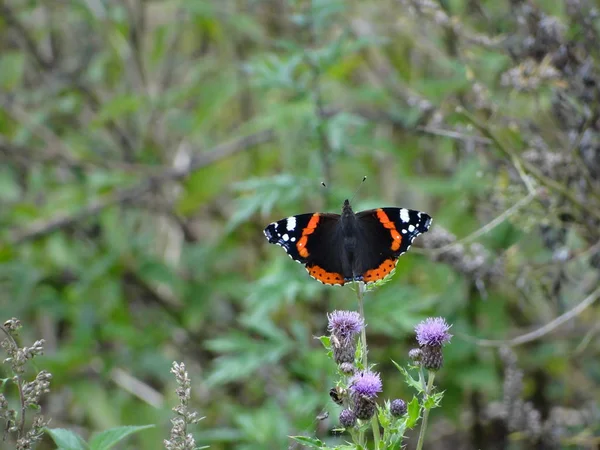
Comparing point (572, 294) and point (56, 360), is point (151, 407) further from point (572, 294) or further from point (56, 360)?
point (572, 294)

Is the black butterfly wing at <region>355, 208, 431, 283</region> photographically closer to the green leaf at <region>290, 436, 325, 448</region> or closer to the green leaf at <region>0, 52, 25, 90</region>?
the green leaf at <region>290, 436, 325, 448</region>

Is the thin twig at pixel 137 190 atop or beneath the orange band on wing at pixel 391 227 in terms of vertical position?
atop

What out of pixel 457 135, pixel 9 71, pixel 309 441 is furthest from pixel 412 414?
pixel 9 71

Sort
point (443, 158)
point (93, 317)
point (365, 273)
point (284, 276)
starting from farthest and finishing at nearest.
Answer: point (443, 158), point (93, 317), point (284, 276), point (365, 273)

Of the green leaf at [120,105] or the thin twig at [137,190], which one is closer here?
the green leaf at [120,105]

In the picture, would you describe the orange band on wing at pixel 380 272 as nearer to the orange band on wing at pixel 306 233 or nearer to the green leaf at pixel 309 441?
the orange band on wing at pixel 306 233

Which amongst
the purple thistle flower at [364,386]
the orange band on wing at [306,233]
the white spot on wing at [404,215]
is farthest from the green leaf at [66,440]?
the white spot on wing at [404,215]

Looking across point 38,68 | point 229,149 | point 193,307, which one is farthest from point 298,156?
point 38,68

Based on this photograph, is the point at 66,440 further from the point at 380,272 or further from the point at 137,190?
the point at 137,190
